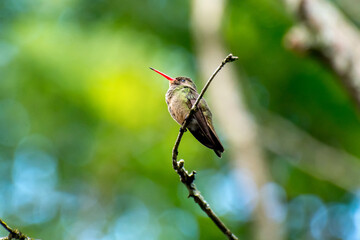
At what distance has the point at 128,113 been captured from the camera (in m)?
12.4

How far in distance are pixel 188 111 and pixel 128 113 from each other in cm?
939

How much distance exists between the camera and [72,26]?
15391 mm

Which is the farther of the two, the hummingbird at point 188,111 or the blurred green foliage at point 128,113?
the blurred green foliage at point 128,113

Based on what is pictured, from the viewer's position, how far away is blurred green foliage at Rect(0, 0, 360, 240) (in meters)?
13.0

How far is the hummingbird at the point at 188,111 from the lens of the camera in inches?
111

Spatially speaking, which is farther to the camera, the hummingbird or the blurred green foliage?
the blurred green foliage

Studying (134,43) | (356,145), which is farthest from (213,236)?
(134,43)

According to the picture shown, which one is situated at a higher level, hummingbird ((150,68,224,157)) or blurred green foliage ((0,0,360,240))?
blurred green foliage ((0,0,360,240))

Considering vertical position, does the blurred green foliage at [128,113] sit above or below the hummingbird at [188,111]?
above

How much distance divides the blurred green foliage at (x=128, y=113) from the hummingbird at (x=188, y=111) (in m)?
8.70

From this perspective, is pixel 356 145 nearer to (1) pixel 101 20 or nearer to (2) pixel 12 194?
(1) pixel 101 20

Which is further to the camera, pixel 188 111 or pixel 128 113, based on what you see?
pixel 128 113

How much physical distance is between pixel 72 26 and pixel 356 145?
8.77 meters

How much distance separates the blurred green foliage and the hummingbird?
8703mm
